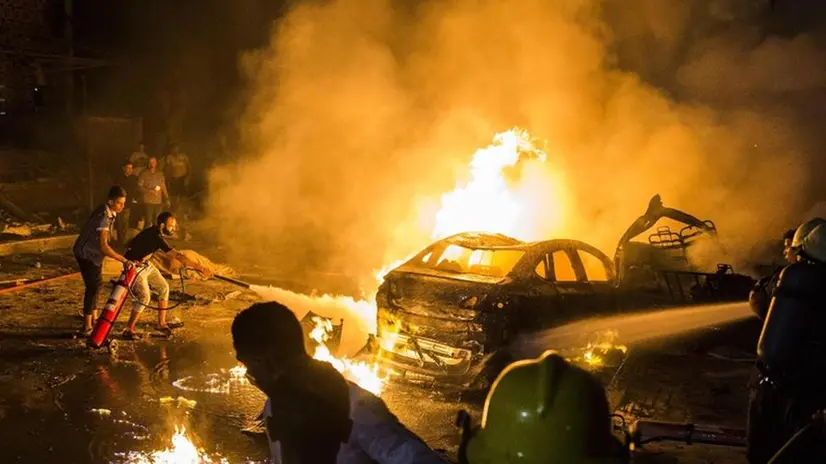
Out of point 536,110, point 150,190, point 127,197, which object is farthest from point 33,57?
point 536,110

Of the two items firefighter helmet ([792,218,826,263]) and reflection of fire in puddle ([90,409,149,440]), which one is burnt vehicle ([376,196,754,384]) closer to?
reflection of fire in puddle ([90,409,149,440])

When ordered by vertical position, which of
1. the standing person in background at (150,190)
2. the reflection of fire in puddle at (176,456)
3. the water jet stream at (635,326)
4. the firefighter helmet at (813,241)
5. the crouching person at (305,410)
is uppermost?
the standing person in background at (150,190)

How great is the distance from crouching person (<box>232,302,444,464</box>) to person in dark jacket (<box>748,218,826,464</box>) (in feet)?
8.65

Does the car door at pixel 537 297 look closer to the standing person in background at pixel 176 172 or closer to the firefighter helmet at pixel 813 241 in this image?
the firefighter helmet at pixel 813 241

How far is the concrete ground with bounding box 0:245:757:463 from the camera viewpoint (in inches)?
234

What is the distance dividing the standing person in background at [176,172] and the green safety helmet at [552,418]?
17673 mm

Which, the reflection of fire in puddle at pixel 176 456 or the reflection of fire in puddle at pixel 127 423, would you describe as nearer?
the reflection of fire in puddle at pixel 176 456

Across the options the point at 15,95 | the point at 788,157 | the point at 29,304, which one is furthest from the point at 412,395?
the point at 15,95

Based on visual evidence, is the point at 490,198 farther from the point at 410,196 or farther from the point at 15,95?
the point at 15,95

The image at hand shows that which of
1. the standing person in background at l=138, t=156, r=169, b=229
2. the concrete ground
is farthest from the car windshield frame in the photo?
the standing person in background at l=138, t=156, r=169, b=229

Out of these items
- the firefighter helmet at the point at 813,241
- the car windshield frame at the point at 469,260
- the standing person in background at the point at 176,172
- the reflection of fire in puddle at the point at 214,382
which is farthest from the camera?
the standing person in background at the point at 176,172

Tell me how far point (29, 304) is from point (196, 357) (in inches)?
135

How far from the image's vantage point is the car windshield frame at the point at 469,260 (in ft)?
26.1

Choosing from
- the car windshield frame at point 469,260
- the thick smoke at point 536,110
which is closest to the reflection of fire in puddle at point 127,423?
the car windshield frame at point 469,260
